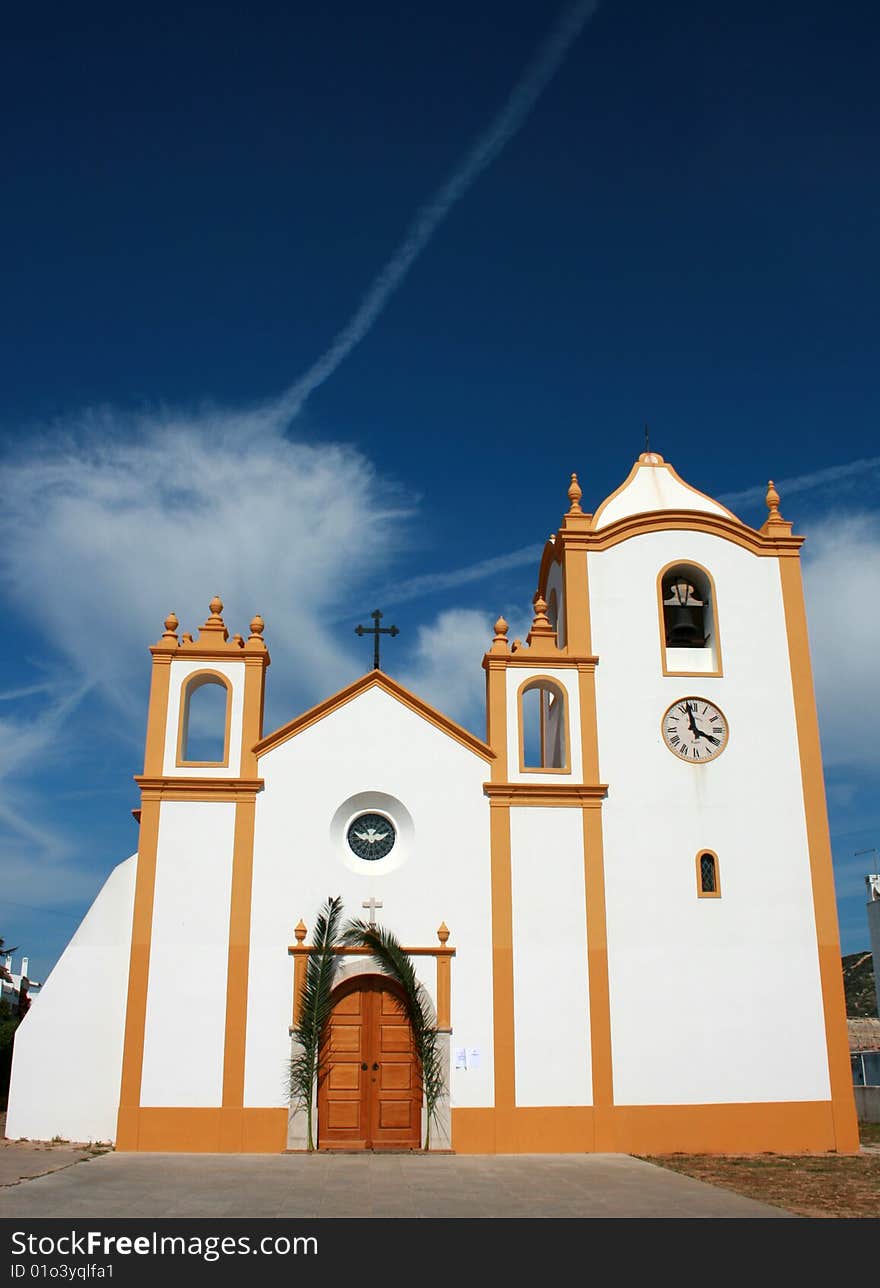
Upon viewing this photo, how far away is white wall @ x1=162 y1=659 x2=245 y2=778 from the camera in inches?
677

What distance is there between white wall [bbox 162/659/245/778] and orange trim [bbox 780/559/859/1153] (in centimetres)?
922

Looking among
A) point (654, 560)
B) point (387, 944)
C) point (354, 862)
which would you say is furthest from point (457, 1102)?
point (654, 560)

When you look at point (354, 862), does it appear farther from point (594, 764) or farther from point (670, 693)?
point (670, 693)

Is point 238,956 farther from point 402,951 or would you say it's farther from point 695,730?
point 695,730

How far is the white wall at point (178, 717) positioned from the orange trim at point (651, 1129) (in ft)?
20.3

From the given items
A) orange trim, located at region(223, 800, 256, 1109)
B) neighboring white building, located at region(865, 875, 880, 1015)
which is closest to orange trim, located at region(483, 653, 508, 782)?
orange trim, located at region(223, 800, 256, 1109)

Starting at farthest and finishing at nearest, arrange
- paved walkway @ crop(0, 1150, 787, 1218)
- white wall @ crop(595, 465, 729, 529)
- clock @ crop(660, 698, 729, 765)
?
1. white wall @ crop(595, 465, 729, 529)
2. clock @ crop(660, 698, 729, 765)
3. paved walkway @ crop(0, 1150, 787, 1218)

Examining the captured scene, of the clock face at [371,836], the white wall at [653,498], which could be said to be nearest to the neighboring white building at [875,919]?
the white wall at [653,498]

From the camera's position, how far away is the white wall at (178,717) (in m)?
17.2

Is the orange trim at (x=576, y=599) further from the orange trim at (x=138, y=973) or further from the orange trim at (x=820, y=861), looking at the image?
the orange trim at (x=138, y=973)

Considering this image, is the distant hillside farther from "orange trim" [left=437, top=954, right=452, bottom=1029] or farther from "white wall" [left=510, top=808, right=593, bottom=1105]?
"orange trim" [left=437, top=954, right=452, bottom=1029]

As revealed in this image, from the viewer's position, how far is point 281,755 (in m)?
17.4

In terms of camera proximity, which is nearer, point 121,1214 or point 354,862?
point 121,1214
